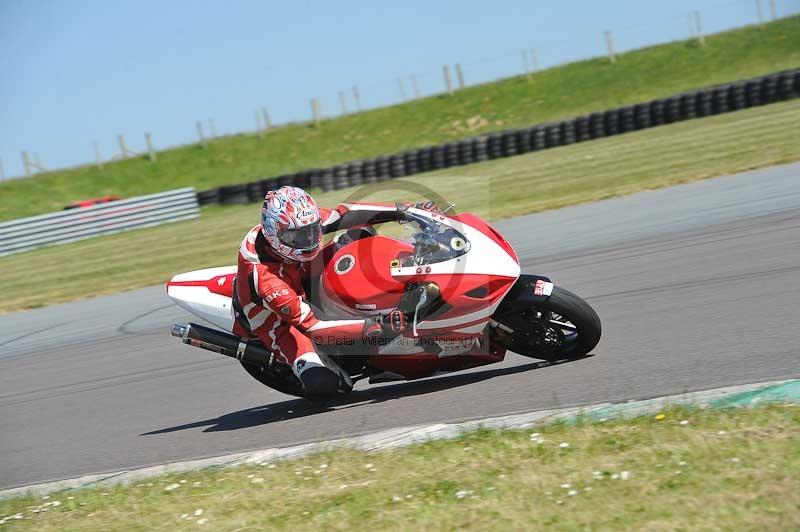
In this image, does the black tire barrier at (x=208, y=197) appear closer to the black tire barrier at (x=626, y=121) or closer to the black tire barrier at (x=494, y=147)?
the black tire barrier at (x=494, y=147)

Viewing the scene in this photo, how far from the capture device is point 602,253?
10320mm

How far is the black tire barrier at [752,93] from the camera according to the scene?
80.9 feet

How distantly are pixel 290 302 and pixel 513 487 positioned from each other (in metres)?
2.47

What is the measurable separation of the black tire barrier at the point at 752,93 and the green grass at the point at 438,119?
11.4 metres

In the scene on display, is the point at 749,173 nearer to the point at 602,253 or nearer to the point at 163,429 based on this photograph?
the point at 602,253

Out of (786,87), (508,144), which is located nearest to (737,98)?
(786,87)

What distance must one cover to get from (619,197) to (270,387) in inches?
345

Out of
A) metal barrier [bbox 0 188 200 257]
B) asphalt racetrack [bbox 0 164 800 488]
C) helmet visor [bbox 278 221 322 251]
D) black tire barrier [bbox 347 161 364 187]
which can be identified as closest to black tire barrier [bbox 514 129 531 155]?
black tire barrier [bbox 347 161 364 187]

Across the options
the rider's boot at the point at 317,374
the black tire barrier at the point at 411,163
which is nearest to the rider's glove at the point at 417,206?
the rider's boot at the point at 317,374

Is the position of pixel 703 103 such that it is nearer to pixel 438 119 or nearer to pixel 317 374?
pixel 438 119

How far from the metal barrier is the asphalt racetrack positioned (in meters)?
14.5

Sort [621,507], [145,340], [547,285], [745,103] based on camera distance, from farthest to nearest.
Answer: [745,103] → [145,340] → [547,285] → [621,507]

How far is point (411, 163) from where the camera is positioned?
2753cm

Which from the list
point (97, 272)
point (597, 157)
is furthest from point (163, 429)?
point (597, 157)
